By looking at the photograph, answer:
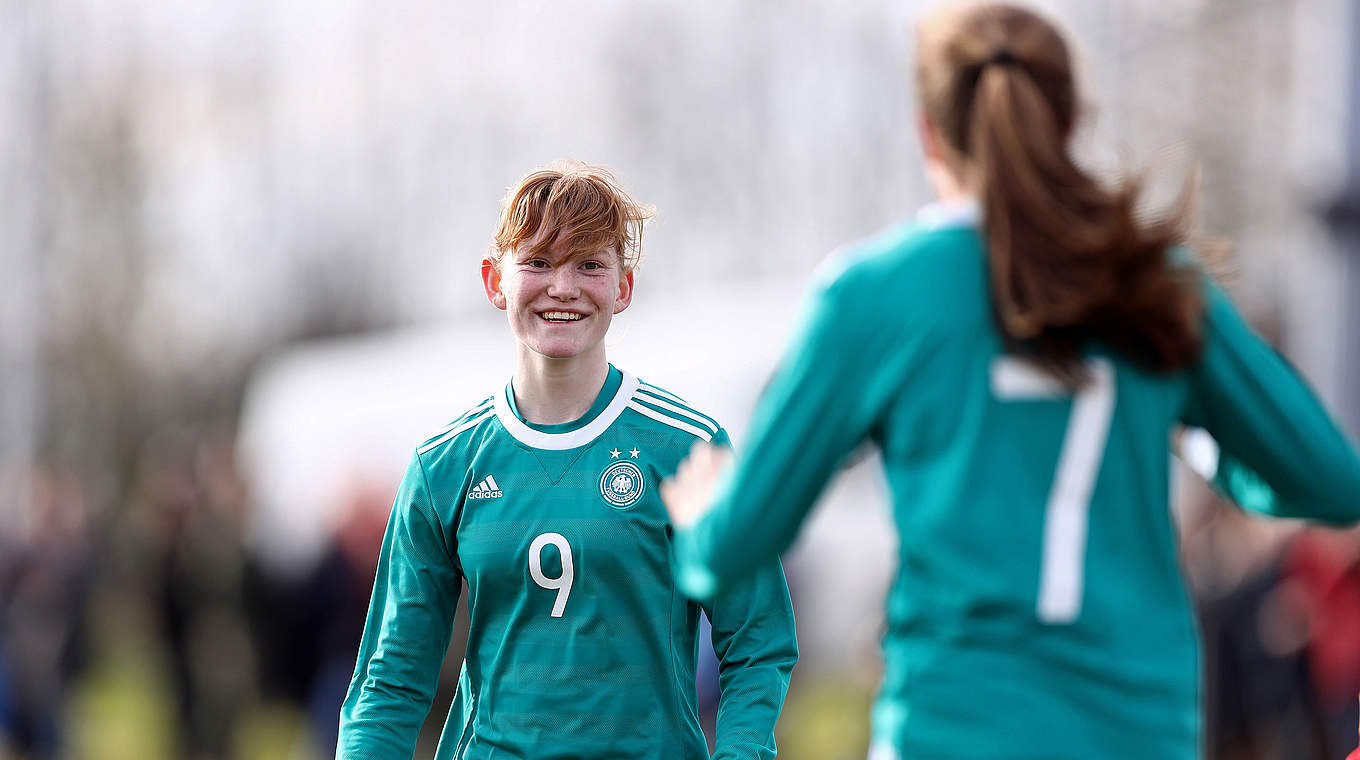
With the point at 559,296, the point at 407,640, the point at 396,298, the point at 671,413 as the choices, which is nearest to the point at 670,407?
the point at 671,413

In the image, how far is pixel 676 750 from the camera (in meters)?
3.94

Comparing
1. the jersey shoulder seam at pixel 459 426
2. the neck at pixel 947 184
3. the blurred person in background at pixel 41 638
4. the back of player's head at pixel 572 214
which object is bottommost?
the blurred person in background at pixel 41 638

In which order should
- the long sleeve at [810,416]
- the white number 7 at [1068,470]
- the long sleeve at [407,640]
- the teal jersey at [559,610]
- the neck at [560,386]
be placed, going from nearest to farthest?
the white number 7 at [1068,470] < the long sleeve at [810,416] < the teal jersey at [559,610] < the long sleeve at [407,640] < the neck at [560,386]

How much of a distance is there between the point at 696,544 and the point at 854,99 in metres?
17.4

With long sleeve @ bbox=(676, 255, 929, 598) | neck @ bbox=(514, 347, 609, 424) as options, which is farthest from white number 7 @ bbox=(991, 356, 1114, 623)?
neck @ bbox=(514, 347, 609, 424)

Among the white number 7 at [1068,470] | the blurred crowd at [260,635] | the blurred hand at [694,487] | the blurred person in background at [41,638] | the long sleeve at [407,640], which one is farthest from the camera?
the blurred person in background at [41,638]

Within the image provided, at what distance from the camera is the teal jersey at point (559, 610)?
3.90 meters

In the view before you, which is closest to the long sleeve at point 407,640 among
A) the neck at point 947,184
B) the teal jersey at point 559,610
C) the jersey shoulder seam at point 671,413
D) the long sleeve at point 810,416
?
the teal jersey at point 559,610

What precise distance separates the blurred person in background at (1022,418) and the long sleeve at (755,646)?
3.69 ft

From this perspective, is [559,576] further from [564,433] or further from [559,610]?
[564,433]

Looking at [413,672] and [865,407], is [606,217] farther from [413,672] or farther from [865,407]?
[865,407]

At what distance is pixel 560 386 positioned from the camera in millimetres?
4160

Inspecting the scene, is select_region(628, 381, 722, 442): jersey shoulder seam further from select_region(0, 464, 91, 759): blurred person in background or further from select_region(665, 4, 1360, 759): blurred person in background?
select_region(0, 464, 91, 759): blurred person in background

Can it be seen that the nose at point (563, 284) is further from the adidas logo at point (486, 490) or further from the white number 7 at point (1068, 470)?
the white number 7 at point (1068, 470)
